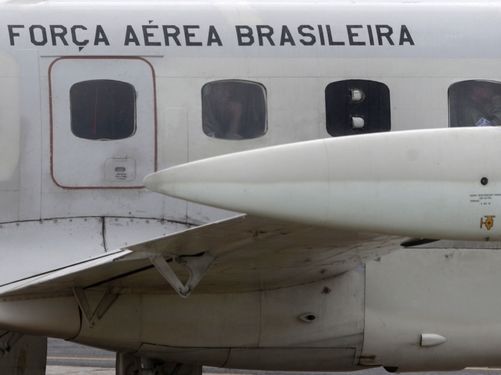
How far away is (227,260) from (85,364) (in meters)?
7.42

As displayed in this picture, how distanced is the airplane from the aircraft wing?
0.13 ft

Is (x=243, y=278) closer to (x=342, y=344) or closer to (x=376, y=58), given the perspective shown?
(x=342, y=344)

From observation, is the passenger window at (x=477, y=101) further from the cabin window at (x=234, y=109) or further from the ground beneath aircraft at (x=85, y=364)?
the ground beneath aircraft at (x=85, y=364)

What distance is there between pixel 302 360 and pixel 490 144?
3209 mm

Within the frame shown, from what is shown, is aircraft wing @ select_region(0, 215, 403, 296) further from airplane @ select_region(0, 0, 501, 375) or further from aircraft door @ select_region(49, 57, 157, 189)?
aircraft door @ select_region(49, 57, 157, 189)

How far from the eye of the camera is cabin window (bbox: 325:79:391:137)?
8.62m

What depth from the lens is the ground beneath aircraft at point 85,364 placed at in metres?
13.8

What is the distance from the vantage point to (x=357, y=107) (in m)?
8.66

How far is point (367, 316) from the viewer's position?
28.1 ft

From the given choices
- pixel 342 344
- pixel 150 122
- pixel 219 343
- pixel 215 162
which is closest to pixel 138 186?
pixel 150 122

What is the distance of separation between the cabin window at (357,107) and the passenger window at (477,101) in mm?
476

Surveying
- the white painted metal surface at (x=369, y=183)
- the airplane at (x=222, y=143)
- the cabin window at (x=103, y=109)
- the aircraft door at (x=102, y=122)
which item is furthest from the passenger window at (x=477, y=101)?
the white painted metal surface at (x=369, y=183)

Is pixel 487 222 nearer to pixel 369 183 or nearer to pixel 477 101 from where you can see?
pixel 369 183

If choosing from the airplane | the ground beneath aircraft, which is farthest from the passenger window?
the ground beneath aircraft
